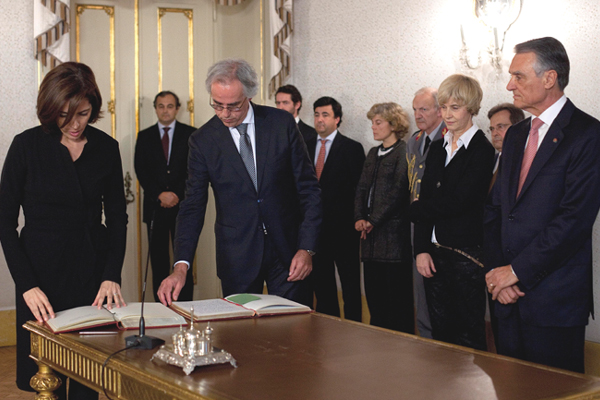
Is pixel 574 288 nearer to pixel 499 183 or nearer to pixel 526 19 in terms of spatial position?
pixel 499 183

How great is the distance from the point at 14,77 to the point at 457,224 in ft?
12.4

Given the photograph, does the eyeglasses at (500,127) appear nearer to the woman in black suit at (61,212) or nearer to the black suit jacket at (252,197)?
the black suit jacket at (252,197)

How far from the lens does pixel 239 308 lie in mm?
2531

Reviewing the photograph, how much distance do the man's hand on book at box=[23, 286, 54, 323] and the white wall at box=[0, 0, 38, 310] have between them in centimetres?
309

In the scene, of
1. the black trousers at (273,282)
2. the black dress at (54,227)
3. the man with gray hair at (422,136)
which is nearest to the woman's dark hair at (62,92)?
Result: the black dress at (54,227)

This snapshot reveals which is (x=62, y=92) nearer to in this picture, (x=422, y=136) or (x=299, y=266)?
(x=299, y=266)

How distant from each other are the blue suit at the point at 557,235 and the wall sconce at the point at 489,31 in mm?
1884

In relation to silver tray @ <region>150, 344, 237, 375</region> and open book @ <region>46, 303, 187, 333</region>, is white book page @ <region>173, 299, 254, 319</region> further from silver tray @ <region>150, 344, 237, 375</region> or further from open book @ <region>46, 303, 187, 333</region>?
silver tray @ <region>150, 344, 237, 375</region>

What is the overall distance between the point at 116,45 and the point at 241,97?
3583 mm

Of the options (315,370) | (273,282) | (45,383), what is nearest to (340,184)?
(273,282)

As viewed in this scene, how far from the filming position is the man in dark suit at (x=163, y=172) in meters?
5.81

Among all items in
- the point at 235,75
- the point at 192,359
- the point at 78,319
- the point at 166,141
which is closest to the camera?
the point at 192,359

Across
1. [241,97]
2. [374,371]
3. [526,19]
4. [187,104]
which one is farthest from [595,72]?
[187,104]

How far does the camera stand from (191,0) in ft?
21.0
